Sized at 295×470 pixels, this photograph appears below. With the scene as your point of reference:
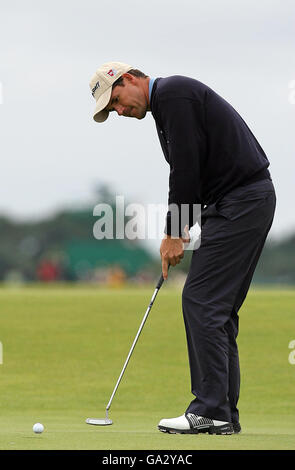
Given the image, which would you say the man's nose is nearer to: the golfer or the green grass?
the golfer

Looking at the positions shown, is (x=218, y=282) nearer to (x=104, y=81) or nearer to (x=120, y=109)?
(x=120, y=109)

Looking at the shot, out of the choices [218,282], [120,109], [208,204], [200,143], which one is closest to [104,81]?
[120,109]

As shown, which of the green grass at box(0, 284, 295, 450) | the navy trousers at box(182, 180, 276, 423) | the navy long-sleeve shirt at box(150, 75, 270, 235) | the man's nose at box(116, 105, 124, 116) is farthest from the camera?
the man's nose at box(116, 105, 124, 116)

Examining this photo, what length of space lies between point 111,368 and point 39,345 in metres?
1.42

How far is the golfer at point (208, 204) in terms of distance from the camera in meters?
5.00

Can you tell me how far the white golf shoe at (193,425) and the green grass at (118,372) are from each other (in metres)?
0.08

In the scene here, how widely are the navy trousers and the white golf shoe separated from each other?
3 cm

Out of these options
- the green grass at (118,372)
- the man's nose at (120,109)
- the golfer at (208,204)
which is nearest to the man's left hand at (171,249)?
the golfer at (208,204)

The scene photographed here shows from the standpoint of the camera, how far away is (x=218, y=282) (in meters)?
5.11

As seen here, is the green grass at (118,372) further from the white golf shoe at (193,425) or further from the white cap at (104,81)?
the white cap at (104,81)

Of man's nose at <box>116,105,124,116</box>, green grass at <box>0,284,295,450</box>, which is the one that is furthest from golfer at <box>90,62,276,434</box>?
green grass at <box>0,284,295,450</box>

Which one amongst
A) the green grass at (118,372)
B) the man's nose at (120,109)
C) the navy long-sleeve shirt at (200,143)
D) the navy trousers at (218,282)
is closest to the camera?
the green grass at (118,372)

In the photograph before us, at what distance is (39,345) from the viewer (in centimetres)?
1102

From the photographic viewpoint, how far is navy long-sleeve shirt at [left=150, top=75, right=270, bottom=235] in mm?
4949
